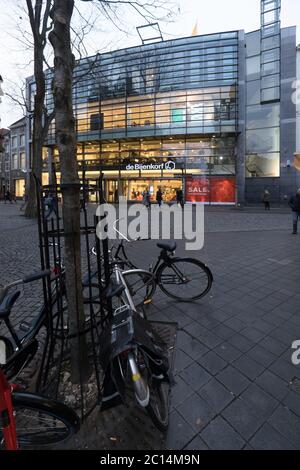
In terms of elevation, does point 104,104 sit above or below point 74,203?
above

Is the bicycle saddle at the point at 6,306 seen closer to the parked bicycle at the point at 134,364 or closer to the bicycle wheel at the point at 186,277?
the parked bicycle at the point at 134,364

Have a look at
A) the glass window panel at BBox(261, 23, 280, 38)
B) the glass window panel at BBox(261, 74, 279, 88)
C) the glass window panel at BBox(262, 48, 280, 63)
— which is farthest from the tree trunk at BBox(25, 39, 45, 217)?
the glass window panel at BBox(261, 23, 280, 38)

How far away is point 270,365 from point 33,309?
3.34 metres

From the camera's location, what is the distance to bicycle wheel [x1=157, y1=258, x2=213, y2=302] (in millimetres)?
4668

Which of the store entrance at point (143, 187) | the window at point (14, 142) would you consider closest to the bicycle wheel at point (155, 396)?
the store entrance at point (143, 187)

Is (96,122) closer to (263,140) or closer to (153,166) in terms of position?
(153,166)

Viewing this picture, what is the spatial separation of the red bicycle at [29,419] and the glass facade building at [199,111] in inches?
1134

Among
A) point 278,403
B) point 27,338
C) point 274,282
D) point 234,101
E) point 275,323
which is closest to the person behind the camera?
point 278,403

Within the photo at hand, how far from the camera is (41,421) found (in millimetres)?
2105
